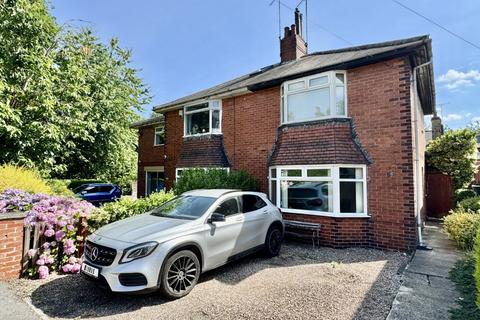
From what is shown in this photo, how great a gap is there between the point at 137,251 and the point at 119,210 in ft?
9.45

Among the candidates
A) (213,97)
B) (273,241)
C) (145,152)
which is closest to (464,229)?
(273,241)

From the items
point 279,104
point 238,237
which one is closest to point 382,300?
point 238,237

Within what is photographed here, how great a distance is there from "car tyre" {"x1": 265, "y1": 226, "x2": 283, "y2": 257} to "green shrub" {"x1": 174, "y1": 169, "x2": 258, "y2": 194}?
2.73m

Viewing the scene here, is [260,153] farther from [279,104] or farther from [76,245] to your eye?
[76,245]

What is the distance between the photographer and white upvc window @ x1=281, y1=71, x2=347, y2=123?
26.6 ft

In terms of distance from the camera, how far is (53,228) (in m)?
5.27

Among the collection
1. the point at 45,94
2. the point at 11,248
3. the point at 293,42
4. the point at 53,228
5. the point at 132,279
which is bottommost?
the point at 132,279

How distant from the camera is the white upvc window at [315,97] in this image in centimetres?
810

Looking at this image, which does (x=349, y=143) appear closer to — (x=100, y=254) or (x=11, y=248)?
(x=100, y=254)

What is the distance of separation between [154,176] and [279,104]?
10.9m

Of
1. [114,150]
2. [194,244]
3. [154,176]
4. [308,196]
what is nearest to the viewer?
[194,244]

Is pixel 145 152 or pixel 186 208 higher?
pixel 145 152

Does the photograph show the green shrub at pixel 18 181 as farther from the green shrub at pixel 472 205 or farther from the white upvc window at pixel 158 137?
the green shrub at pixel 472 205

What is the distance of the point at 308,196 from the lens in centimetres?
827
